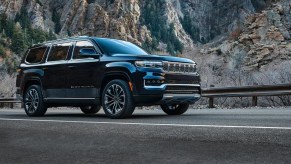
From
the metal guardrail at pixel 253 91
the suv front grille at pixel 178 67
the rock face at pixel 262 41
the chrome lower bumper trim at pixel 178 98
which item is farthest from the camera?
the rock face at pixel 262 41

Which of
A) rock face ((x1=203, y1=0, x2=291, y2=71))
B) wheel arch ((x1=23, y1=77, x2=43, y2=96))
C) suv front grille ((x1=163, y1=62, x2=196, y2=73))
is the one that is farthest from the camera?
rock face ((x1=203, y1=0, x2=291, y2=71))

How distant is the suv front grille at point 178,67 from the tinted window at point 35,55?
3.80m

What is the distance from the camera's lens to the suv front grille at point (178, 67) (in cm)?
915

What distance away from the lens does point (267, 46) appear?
35906mm

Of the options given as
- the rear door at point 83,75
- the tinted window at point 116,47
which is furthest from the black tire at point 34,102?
the tinted window at point 116,47

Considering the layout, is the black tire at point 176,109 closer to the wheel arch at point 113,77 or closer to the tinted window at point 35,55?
the wheel arch at point 113,77

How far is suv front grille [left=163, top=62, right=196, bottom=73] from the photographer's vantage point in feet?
30.0

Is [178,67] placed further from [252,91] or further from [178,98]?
[252,91]

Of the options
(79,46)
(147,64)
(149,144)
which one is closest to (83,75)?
(79,46)

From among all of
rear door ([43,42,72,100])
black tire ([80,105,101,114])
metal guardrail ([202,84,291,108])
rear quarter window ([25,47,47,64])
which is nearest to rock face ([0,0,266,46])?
metal guardrail ([202,84,291,108])

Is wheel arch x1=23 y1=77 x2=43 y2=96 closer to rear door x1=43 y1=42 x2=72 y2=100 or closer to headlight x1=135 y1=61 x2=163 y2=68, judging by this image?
→ rear door x1=43 y1=42 x2=72 y2=100

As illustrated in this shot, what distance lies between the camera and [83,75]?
10.0 meters

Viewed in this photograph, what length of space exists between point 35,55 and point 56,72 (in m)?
1.30

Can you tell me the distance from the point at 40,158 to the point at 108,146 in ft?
3.01
